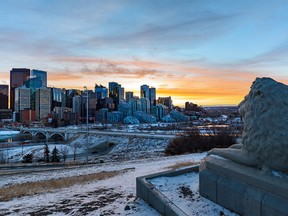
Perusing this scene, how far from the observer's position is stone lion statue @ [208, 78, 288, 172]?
17.7 ft

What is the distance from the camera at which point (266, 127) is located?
5.61 metres

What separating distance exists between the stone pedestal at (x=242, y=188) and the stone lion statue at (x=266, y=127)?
0.93 feet

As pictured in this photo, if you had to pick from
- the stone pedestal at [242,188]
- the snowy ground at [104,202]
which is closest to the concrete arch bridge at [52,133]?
the snowy ground at [104,202]

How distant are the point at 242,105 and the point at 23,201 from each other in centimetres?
702

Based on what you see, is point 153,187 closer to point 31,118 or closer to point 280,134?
point 280,134

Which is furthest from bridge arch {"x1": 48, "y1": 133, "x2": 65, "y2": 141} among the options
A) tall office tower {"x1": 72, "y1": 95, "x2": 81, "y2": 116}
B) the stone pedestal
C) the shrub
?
the stone pedestal

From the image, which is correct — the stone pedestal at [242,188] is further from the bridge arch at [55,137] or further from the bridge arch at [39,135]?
the bridge arch at [39,135]

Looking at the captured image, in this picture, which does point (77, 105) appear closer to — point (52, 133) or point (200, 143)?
point (52, 133)

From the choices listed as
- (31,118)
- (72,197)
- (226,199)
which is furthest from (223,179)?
(31,118)

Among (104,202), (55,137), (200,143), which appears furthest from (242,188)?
(55,137)

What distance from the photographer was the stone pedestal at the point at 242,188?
4.83 m

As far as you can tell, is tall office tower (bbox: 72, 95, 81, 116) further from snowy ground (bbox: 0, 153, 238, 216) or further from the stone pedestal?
the stone pedestal

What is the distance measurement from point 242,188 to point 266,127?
4.35 feet

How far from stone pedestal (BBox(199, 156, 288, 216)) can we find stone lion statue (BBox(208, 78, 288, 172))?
11.2 inches
